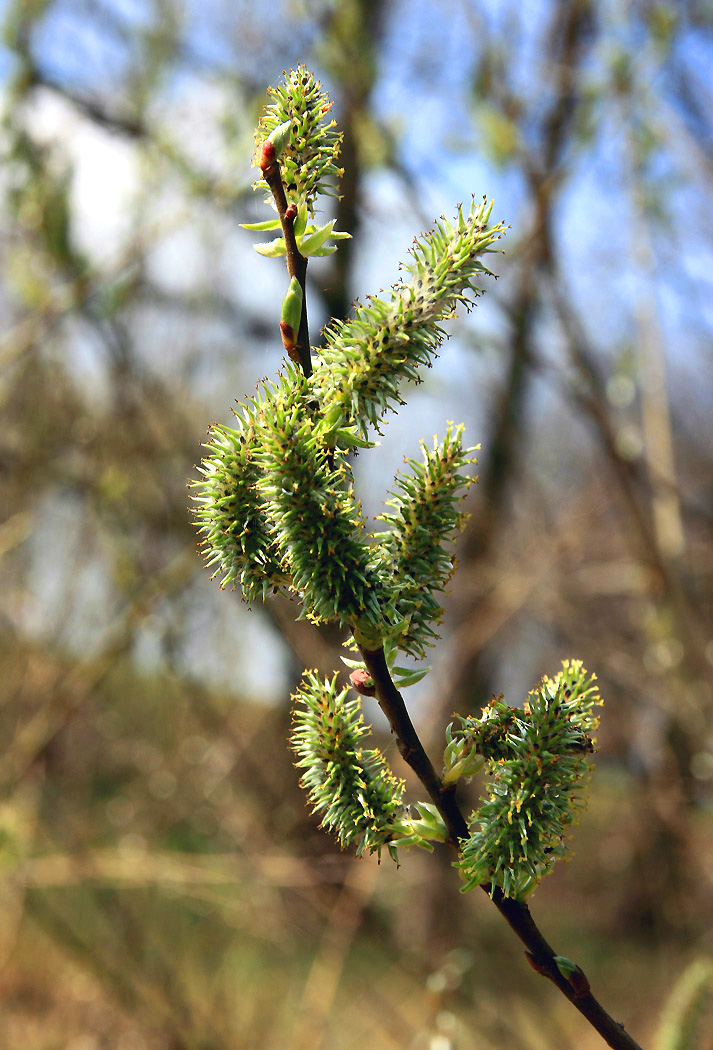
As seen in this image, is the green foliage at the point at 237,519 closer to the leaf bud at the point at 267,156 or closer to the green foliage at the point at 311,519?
the green foliage at the point at 311,519

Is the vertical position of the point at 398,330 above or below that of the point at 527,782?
above

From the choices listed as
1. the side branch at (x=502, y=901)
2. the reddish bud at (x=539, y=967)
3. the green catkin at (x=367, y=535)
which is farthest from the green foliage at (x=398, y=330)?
the reddish bud at (x=539, y=967)

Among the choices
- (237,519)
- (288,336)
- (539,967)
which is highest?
(288,336)

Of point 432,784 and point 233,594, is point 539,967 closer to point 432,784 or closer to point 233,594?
point 432,784

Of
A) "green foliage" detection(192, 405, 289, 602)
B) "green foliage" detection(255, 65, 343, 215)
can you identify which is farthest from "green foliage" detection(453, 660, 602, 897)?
"green foliage" detection(255, 65, 343, 215)

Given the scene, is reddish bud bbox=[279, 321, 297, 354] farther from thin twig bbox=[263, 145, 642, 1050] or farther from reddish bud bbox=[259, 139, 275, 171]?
reddish bud bbox=[259, 139, 275, 171]

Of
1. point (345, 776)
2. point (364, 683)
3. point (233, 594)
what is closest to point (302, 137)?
point (364, 683)

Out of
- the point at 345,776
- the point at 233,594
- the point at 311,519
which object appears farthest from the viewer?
the point at 233,594
